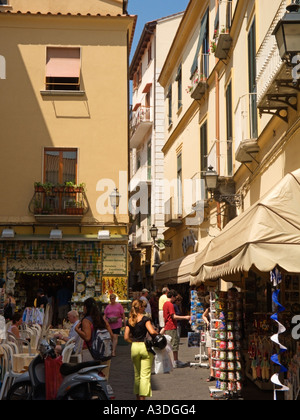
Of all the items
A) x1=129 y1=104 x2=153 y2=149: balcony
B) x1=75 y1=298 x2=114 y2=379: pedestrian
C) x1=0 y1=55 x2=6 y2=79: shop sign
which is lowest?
x1=75 y1=298 x2=114 y2=379: pedestrian

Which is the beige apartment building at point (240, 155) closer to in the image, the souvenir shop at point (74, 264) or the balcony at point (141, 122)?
the souvenir shop at point (74, 264)

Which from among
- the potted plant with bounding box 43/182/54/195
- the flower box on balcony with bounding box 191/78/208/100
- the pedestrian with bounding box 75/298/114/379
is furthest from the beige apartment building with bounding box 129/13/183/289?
the pedestrian with bounding box 75/298/114/379

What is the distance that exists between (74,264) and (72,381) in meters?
13.6

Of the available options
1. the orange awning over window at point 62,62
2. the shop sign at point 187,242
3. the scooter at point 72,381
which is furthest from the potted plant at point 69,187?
the scooter at point 72,381

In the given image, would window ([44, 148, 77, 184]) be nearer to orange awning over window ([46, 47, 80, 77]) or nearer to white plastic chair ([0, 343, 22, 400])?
orange awning over window ([46, 47, 80, 77])

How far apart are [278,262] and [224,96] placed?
1273 centimetres

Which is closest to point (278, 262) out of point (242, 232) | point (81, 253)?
point (242, 232)

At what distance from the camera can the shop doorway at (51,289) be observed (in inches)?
854

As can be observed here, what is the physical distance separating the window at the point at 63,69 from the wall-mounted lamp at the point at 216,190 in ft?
24.9

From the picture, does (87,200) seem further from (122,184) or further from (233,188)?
(233,188)

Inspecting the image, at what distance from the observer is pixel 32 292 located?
22.5 m

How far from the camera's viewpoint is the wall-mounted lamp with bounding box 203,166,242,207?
54.1 ft

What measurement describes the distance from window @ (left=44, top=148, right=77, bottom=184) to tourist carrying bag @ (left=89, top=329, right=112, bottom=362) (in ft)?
40.6

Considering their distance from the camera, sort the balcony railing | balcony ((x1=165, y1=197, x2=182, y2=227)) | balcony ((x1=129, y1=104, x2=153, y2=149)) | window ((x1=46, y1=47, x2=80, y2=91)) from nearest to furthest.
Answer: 1. the balcony railing
2. window ((x1=46, y1=47, x2=80, y2=91))
3. balcony ((x1=165, y1=197, x2=182, y2=227))
4. balcony ((x1=129, y1=104, x2=153, y2=149))
